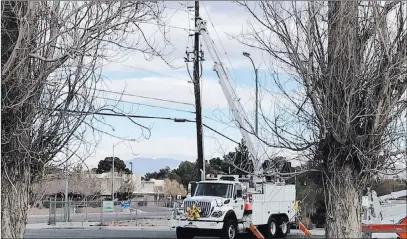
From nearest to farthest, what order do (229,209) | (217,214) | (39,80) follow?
(39,80), (217,214), (229,209)

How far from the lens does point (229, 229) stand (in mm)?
24703

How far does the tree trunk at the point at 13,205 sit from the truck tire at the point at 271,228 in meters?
18.6

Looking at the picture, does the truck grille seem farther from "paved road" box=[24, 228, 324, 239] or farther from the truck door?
"paved road" box=[24, 228, 324, 239]

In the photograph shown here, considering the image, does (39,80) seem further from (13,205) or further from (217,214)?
(217,214)

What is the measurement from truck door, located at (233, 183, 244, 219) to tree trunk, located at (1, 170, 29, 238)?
16.4 m

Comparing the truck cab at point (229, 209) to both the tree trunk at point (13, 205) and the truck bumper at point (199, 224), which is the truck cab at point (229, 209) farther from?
the tree trunk at point (13, 205)

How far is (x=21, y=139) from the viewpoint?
29.2 feet

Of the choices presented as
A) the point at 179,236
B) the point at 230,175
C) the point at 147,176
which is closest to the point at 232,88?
the point at 230,175

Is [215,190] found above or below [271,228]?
above

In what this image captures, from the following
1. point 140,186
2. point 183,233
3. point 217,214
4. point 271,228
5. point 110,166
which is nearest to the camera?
point 217,214

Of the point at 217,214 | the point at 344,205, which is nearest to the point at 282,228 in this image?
the point at 217,214

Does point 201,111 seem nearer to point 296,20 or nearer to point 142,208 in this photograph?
point 296,20

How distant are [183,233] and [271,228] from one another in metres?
4.10

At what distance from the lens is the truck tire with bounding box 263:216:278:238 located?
26883mm
